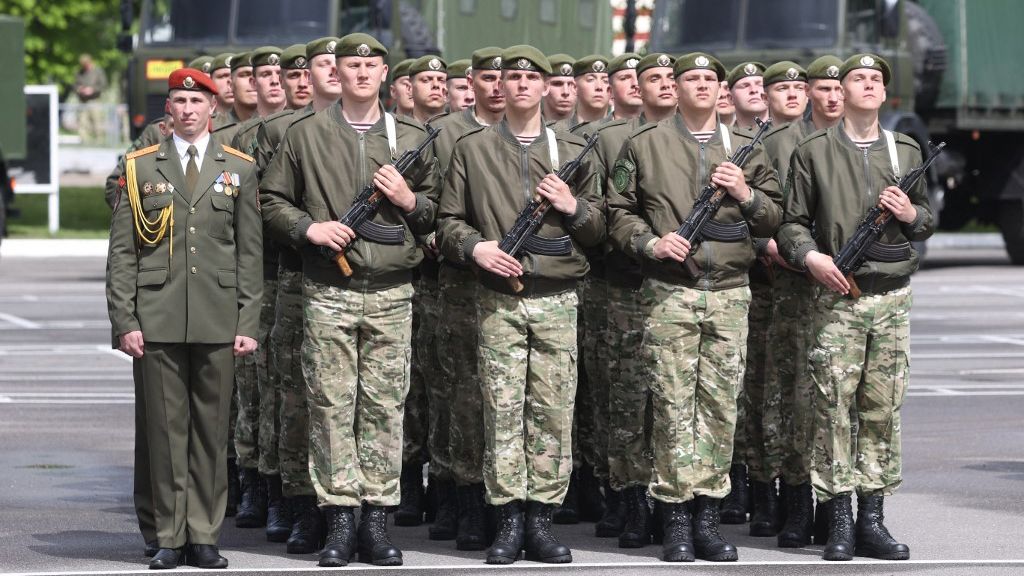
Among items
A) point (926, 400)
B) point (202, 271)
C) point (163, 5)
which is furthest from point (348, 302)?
point (163, 5)

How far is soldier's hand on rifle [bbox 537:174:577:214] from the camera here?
340 inches

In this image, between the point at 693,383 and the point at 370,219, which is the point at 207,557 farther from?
the point at 693,383

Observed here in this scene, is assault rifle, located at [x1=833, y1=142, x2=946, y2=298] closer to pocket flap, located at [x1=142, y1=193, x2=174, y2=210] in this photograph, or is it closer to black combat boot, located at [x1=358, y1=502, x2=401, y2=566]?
black combat boot, located at [x1=358, y1=502, x2=401, y2=566]

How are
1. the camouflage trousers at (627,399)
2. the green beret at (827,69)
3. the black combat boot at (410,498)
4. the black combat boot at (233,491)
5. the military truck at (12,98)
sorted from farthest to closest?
the military truck at (12,98), the black combat boot at (233,491), the black combat boot at (410,498), the green beret at (827,69), the camouflage trousers at (627,399)

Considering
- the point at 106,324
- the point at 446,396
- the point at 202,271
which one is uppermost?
the point at 202,271

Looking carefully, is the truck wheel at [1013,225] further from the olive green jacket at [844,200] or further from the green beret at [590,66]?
the olive green jacket at [844,200]

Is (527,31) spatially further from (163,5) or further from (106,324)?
(106,324)

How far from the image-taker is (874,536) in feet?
28.9

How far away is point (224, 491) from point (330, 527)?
1.53ft

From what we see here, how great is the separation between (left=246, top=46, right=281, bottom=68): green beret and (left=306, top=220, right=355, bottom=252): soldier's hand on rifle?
2104 millimetres

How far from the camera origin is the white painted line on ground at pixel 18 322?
62.0ft

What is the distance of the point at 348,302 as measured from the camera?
868 cm

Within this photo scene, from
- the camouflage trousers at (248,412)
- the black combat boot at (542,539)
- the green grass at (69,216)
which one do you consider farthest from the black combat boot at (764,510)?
the green grass at (69,216)

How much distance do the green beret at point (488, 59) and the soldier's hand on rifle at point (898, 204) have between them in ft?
5.92
